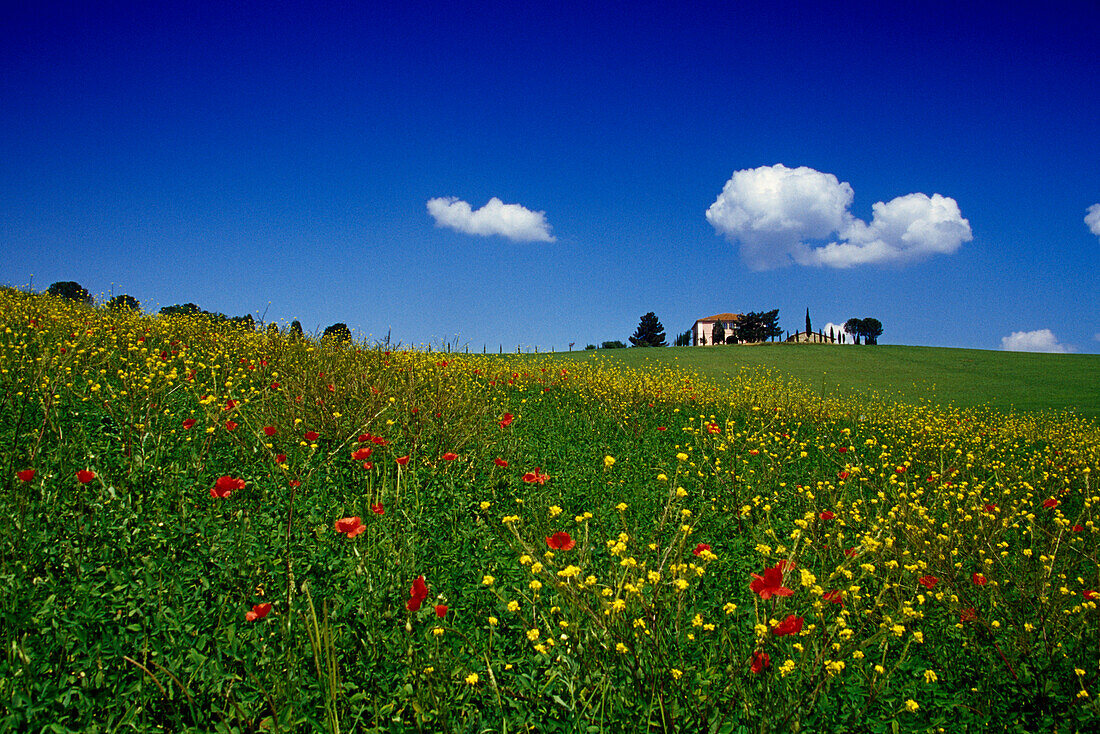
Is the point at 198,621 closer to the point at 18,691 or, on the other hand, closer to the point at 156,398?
the point at 18,691

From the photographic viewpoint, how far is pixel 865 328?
301ft

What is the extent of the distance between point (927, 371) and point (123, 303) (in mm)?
32276

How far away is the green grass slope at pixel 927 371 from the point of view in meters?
18.5

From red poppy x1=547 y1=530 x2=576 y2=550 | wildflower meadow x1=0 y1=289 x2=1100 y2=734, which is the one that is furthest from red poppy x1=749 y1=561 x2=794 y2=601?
red poppy x1=547 y1=530 x2=576 y2=550

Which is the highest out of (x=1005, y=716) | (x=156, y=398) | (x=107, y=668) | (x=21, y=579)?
(x=156, y=398)

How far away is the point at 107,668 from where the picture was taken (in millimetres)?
2016

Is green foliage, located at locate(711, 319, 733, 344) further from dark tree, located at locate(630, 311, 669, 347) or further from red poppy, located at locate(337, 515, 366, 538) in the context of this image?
red poppy, located at locate(337, 515, 366, 538)

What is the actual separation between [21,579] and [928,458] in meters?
9.46

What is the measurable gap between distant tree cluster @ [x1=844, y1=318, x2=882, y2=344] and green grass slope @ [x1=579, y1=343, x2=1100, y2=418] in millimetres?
62637

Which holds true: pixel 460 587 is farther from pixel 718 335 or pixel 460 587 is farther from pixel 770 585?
pixel 718 335

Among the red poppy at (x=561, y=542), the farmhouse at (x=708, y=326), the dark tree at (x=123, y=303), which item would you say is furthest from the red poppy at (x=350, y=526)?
the farmhouse at (x=708, y=326)

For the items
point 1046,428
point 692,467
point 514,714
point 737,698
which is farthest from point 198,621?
point 1046,428

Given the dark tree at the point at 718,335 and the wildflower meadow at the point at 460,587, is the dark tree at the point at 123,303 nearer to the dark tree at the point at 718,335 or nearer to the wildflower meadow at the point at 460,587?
the wildflower meadow at the point at 460,587

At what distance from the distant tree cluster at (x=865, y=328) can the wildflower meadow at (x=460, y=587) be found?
10026 centimetres
